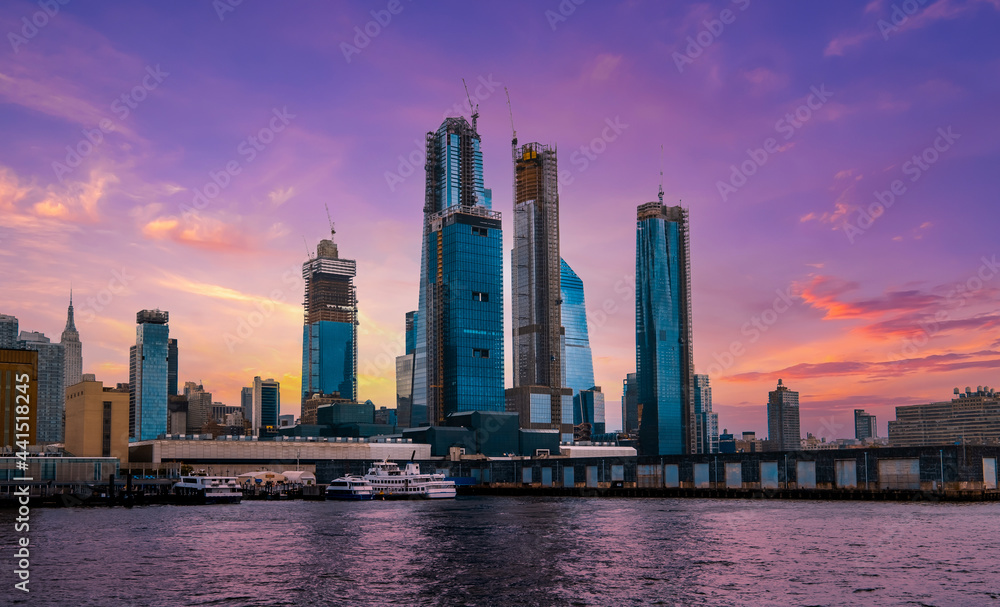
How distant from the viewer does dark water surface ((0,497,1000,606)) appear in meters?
68.0

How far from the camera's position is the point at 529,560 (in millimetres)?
87625

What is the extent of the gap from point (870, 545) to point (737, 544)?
1318 cm

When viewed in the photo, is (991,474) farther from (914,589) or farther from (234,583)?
(234,583)

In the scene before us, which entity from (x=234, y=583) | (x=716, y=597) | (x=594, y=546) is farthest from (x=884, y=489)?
(x=234, y=583)

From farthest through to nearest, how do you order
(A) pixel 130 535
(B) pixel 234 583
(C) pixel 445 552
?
(A) pixel 130 535
(C) pixel 445 552
(B) pixel 234 583

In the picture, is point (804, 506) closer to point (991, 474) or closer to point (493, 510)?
point (991, 474)

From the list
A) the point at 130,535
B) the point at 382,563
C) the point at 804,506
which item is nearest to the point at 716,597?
the point at 382,563

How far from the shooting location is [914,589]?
69125mm

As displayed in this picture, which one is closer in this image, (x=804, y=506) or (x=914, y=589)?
(x=914, y=589)

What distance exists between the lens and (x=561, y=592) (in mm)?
69250

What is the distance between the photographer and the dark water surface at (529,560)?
223 ft

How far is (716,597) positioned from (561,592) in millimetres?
11117

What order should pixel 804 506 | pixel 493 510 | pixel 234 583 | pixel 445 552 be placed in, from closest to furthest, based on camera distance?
pixel 234 583 < pixel 445 552 < pixel 804 506 < pixel 493 510

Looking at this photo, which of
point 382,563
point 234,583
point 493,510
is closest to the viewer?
point 234,583
